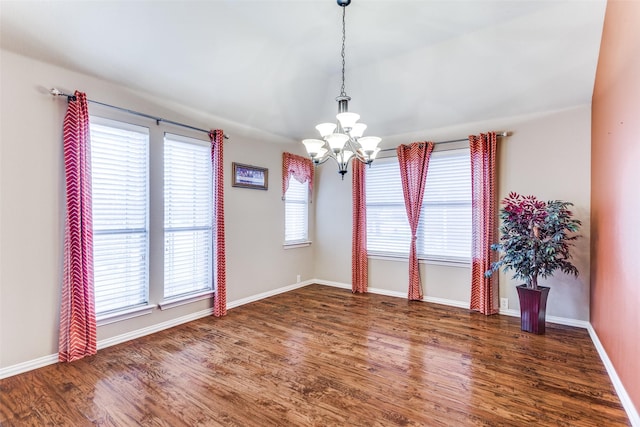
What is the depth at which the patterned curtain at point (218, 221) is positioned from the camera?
4160 millimetres

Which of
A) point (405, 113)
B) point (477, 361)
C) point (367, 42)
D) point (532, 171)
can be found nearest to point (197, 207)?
point (367, 42)

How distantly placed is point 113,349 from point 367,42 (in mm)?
4134

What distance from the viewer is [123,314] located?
334 cm

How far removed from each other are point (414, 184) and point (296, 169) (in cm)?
200

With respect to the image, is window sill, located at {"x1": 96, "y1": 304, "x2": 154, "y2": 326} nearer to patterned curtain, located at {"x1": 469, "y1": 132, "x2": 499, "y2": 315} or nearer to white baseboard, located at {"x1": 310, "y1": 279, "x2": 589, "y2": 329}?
white baseboard, located at {"x1": 310, "y1": 279, "x2": 589, "y2": 329}

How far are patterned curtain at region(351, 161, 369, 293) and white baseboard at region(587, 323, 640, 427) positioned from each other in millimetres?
3013

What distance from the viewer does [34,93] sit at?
2.76 meters

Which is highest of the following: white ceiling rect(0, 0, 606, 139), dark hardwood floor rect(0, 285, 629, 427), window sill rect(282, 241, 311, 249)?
white ceiling rect(0, 0, 606, 139)

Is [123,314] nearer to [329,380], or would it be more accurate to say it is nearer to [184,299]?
[184,299]

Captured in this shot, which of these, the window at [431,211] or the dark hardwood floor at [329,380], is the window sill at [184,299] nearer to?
the dark hardwood floor at [329,380]

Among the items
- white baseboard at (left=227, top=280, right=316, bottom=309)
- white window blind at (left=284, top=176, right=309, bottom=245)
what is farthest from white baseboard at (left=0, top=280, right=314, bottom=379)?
white window blind at (left=284, top=176, right=309, bottom=245)

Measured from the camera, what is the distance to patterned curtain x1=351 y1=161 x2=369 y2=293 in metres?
5.44

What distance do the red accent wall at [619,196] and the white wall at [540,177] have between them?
1.31ft

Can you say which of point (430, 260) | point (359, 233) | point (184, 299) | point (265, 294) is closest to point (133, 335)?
point (184, 299)
